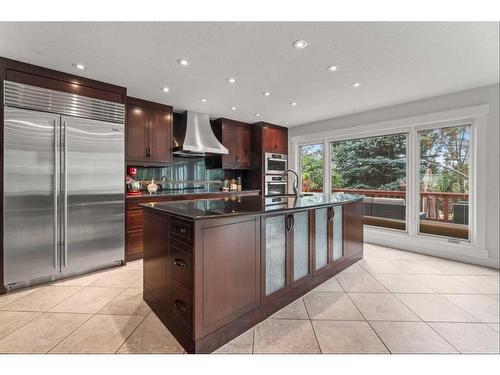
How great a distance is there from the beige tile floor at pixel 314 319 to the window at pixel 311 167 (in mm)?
2687

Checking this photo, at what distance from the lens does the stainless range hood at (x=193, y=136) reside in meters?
4.11

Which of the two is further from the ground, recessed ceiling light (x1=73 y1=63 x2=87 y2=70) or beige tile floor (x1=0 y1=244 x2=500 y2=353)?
recessed ceiling light (x1=73 y1=63 x2=87 y2=70)

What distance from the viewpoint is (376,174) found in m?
4.35

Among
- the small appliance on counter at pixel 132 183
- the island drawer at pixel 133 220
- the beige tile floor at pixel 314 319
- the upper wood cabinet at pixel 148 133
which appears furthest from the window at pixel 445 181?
the small appliance on counter at pixel 132 183

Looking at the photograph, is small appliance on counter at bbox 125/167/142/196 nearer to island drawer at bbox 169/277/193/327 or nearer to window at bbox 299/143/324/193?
island drawer at bbox 169/277/193/327

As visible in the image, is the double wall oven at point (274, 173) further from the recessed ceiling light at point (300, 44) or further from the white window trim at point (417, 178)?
the recessed ceiling light at point (300, 44)

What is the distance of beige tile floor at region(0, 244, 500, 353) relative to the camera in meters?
1.59

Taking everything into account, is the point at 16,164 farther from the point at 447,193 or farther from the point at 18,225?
the point at 447,193

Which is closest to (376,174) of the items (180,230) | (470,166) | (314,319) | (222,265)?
(470,166)

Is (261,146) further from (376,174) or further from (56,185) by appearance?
(56,185)

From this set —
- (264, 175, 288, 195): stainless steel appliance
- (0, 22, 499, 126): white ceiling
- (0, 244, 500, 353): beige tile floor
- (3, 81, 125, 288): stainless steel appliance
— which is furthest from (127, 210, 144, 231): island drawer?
(264, 175, 288, 195): stainless steel appliance

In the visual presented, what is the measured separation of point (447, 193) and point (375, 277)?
1.99 meters

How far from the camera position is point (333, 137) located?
187 inches

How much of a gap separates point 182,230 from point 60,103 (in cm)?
232
